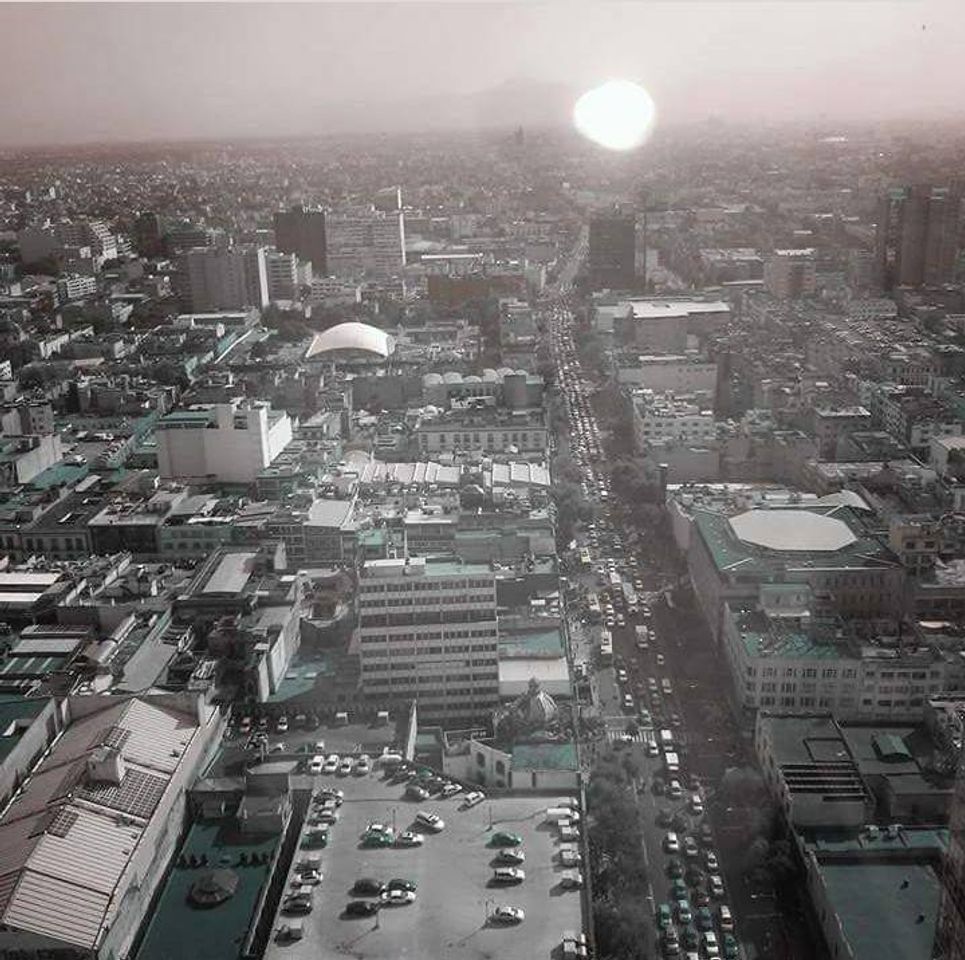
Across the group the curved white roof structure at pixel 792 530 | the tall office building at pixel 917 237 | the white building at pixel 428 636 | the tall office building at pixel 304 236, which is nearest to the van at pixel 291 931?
the white building at pixel 428 636

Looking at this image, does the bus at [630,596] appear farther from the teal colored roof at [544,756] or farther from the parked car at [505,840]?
the parked car at [505,840]

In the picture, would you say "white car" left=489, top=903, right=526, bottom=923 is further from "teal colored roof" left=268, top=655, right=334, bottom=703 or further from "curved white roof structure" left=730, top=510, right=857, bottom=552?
"curved white roof structure" left=730, top=510, right=857, bottom=552

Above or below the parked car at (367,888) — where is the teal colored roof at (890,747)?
below

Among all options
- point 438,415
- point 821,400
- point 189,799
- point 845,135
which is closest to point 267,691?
point 189,799

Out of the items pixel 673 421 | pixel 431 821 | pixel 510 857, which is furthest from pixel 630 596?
pixel 510 857

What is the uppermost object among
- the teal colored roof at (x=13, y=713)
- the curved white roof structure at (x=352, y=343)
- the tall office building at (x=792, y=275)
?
the tall office building at (x=792, y=275)

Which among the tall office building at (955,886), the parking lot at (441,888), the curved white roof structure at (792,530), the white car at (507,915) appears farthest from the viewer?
the curved white roof structure at (792,530)

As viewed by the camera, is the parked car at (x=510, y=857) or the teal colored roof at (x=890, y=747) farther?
the teal colored roof at (x=890, y=747)
